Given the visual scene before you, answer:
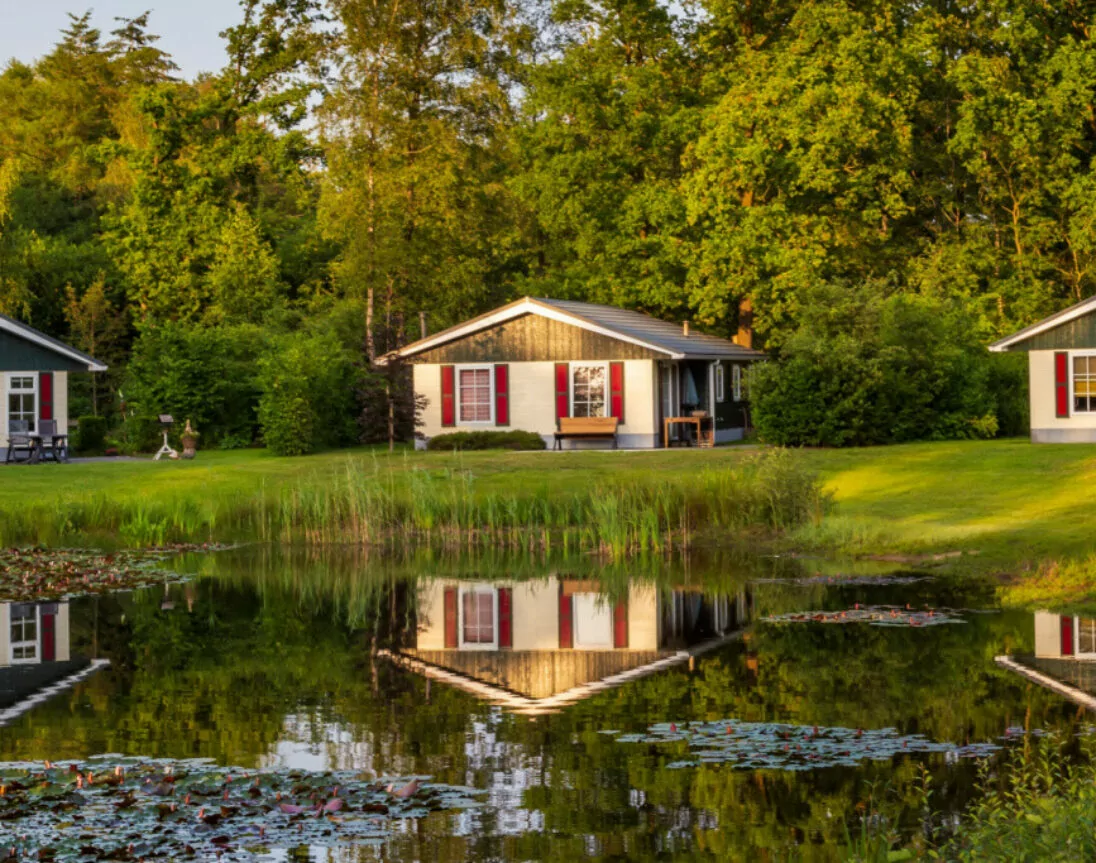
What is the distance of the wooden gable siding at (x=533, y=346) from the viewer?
1591 inches

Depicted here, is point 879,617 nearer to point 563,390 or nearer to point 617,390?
point 617,390

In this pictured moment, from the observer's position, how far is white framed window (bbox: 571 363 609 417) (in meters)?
40.7

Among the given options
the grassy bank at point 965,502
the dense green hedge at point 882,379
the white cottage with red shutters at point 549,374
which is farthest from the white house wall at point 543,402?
the grassy bank at point 965,502

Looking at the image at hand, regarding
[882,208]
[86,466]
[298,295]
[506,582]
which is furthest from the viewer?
[298,295]

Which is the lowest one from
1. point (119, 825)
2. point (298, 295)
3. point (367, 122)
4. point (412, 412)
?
point (119, 825)

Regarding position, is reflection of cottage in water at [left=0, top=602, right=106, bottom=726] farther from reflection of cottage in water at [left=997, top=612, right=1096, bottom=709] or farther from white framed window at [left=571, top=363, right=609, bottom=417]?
white framed window at [left=571, top=363, right=609, bottom=417]

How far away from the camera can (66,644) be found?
16.8 meters

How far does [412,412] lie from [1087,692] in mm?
30311

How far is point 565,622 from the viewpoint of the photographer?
1767 cm

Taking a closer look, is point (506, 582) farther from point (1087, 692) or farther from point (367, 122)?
point (367, 122)

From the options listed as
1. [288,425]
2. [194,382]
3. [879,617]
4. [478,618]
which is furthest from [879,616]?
[194,382]

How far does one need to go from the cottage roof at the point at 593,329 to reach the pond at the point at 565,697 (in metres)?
18.7

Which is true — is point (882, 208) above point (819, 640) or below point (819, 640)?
above

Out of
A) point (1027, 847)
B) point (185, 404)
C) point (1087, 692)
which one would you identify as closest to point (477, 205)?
point (185, 404)
